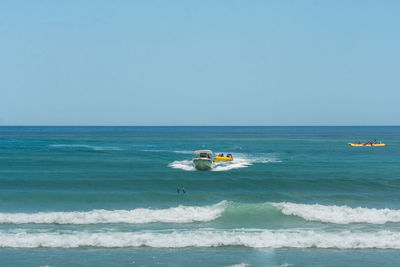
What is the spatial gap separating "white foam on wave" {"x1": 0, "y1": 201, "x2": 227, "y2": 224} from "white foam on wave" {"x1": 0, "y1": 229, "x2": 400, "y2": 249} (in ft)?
8.83

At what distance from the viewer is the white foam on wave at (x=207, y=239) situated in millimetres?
23703

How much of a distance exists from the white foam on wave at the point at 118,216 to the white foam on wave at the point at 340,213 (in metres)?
5.43

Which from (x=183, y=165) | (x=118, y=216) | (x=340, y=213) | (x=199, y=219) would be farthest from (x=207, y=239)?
(x=183, y=165)

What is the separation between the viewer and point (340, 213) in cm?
3041

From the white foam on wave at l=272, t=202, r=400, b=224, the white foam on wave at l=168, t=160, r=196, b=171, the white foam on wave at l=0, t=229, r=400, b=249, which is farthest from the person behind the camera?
the white foam on wave at l=168, t=160, r=196, b=171

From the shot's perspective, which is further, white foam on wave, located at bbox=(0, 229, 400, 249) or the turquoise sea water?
white foam on wave, located at bbox=(0, 229, 400, 249)

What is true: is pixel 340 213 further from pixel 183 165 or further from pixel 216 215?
pixel 183 165

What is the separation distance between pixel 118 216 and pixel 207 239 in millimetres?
7793

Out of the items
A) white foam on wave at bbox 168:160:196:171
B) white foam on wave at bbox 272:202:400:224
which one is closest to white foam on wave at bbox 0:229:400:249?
white foam on wave at bbox 272:202:400:224

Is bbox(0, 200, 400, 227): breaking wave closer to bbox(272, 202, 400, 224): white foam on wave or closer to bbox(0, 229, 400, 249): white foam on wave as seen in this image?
bbox(272, 202, 400, 224): white foam on wave

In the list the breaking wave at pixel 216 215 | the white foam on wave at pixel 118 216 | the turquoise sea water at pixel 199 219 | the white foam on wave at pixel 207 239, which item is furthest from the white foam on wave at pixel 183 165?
the white foam on wave at pixel 207 239

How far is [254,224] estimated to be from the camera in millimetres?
28234

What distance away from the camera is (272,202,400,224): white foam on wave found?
29.1 meters

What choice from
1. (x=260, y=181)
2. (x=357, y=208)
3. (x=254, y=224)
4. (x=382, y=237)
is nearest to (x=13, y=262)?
(x=254, y=224)
